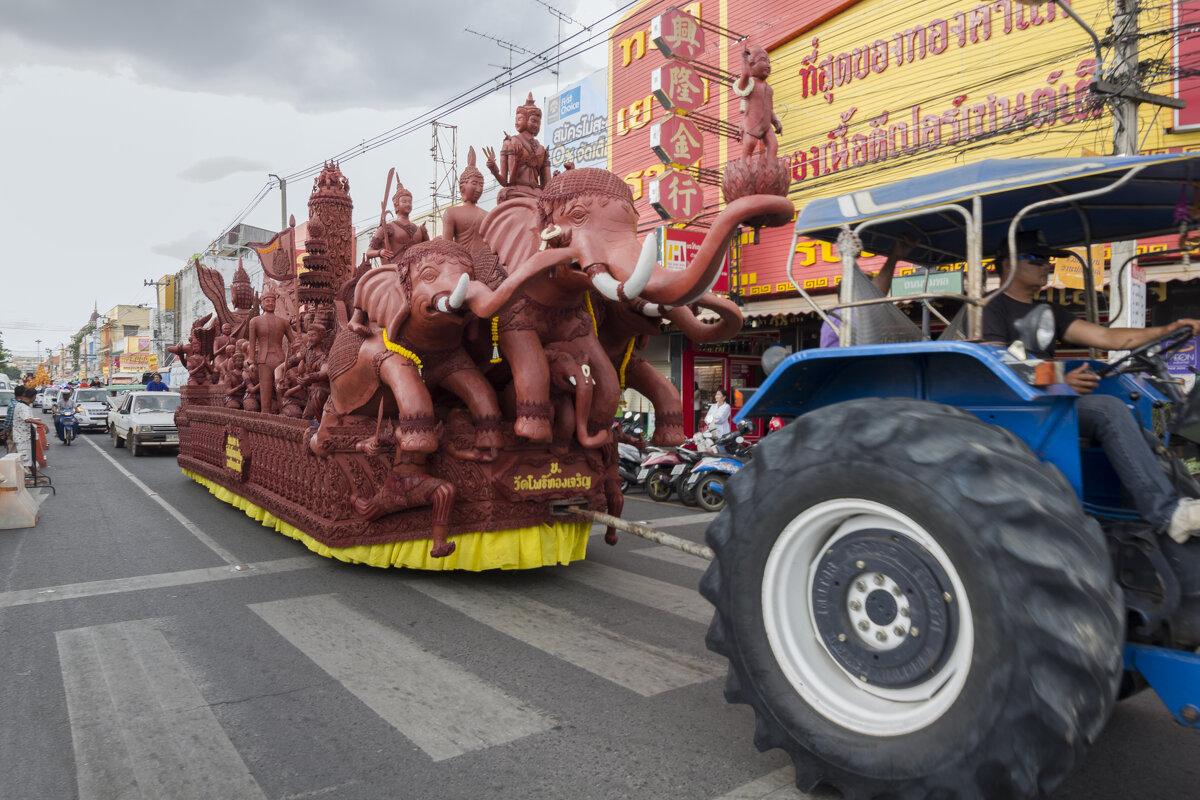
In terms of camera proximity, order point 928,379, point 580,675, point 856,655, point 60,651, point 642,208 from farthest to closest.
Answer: point 642,208 < point 60,651 < point 580,675 < point 928,379 < point 856,655

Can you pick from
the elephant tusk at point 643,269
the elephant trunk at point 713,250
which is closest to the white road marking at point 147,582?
the elephant tusk at point 643,269

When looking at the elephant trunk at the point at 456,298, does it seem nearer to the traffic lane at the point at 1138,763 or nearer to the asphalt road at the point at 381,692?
the asphalt road at the point at 381,692

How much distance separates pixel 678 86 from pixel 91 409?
2300 centimetres

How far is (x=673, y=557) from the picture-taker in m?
6.95

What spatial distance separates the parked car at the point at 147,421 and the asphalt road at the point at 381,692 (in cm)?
1176

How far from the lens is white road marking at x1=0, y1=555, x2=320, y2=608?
5480 mm

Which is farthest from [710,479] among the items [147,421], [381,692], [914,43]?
[147,421]

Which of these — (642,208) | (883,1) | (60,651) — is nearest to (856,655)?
(60,651)

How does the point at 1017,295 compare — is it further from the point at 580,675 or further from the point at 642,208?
the point at 642,208

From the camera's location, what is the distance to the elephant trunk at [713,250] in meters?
3.86

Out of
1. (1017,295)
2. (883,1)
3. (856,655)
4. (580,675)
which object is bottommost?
(580,675)

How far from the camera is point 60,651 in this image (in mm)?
4348

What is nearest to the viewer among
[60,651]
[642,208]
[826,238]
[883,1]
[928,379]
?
[928,379]

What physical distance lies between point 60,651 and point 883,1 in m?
13.7
